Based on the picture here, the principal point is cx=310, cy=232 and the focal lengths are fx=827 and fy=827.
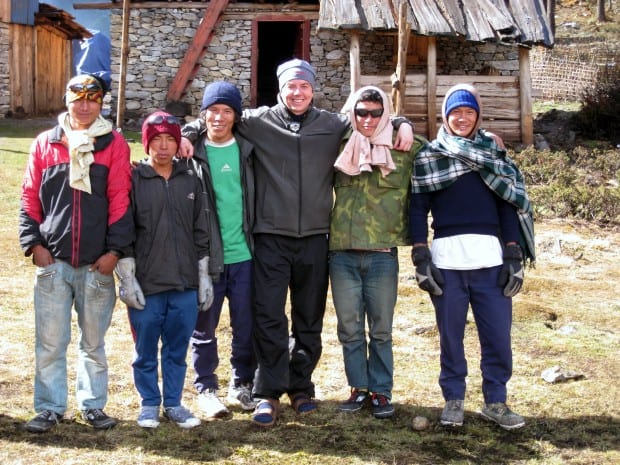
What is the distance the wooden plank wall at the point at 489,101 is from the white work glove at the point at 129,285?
1051cm

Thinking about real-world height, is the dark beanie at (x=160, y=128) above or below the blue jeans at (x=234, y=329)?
above

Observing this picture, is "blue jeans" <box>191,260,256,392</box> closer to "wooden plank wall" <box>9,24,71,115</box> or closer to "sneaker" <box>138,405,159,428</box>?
"sneaker" <box>138,405,159,428</box>

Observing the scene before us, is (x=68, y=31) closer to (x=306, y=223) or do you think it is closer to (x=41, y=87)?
(x=41, y=87)

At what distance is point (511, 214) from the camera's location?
4125 millimetres

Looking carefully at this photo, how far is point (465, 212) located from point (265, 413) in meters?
1.39

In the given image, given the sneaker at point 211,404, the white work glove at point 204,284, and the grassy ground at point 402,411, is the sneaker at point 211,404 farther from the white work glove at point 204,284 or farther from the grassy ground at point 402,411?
the white work glove at point 204,284

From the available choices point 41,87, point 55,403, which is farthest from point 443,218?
point 41,87

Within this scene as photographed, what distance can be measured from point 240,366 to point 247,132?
1232mm

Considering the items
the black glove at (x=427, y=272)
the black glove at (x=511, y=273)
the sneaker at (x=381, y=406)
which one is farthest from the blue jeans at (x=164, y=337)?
the black glove at (x=511, y=273)

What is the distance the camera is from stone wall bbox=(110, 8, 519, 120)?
16.1m

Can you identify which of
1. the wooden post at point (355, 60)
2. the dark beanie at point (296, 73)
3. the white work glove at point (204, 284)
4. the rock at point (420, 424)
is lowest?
the rock at point (420, 424)

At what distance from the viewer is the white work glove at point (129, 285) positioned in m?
3.80

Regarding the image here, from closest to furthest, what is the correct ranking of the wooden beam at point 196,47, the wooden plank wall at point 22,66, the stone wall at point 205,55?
the wooden beam at point 196,47, the stone wall at point 205,55, the wooden plank wall at point 22,66

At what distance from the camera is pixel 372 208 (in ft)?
13.6
